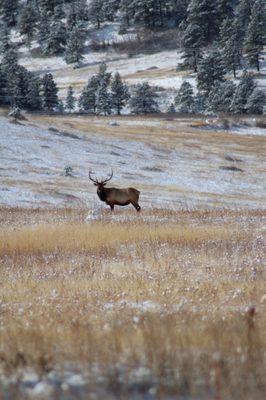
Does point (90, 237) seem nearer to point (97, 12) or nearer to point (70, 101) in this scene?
point (70, 101)

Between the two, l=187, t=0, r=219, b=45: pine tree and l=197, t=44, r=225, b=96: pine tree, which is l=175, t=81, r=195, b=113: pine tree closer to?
l=197, t=44, r=225, b=96: pine tree

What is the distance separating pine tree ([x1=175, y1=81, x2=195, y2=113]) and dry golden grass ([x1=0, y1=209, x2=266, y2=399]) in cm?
7652

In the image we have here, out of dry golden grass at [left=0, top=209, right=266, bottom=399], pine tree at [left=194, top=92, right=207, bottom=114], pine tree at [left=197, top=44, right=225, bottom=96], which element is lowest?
pine tree at [left=194, top=92, right=207, bottom=114]

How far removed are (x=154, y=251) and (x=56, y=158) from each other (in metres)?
32.4

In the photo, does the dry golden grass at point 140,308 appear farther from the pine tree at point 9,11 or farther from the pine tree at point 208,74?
the pine tree at point 9,11

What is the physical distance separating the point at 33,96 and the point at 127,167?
47068 mm

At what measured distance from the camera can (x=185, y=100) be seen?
92750 mm

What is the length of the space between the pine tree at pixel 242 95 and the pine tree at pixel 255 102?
1055mm

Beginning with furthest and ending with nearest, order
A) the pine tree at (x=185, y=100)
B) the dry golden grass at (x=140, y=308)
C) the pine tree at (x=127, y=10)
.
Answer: the pine tree at (x=127, y=10)
the pine tree at (x=185, y=100)
the dry golden grass at (x=140, y=308)

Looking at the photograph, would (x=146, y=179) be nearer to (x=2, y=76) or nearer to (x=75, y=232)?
(x=75, y=232)

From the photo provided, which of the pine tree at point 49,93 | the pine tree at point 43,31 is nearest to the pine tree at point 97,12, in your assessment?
the pine tree at point 43,31

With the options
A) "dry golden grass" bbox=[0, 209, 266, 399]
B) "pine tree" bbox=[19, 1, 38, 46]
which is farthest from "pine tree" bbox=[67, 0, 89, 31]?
"dry golden grass" bbox=[0, 209, 266, 399]

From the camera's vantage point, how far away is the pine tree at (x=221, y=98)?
296ft

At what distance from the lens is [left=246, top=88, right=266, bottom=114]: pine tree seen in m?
87.7
